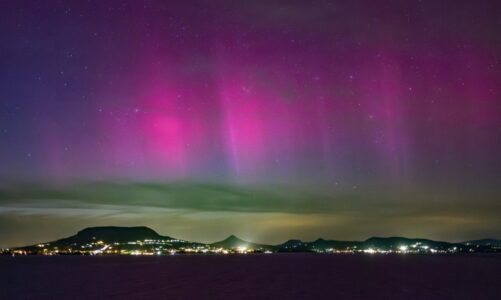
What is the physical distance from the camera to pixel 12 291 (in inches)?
3356

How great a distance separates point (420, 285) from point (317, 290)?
2085 cm

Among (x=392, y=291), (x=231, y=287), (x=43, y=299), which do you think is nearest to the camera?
(x=43, y=299)

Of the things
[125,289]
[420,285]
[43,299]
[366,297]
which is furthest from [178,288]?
[420,285]

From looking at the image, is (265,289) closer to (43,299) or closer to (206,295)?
(206,295)

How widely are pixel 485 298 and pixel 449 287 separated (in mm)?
15059

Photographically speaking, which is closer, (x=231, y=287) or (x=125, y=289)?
(x=125, y=289)

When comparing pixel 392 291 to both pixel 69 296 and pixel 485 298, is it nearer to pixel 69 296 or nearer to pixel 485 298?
pixel 485 298

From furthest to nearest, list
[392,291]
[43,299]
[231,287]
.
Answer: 1. [231,287]
2. [392,291]
3. [43,299]

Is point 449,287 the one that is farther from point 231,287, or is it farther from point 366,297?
point 231,287

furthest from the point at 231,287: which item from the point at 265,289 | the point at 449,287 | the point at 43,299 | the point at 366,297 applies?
the point at 449,287

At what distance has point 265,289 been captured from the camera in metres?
86.6

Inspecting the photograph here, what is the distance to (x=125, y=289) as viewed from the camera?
3317 inches

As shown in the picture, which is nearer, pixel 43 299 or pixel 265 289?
pixel 43 299

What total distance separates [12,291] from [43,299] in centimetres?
1526
